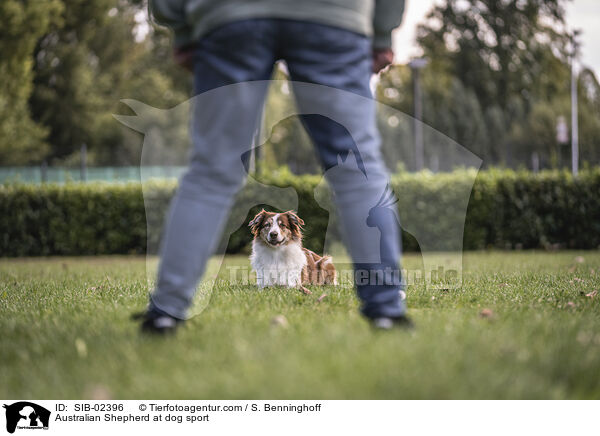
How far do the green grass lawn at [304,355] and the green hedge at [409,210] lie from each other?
24.5 ft

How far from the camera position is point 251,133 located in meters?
2.34

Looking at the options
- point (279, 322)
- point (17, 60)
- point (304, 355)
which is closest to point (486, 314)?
point (279, 322)

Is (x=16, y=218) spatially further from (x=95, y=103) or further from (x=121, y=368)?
(x=95, y=103)

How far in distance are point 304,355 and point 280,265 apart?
2421 millimetres

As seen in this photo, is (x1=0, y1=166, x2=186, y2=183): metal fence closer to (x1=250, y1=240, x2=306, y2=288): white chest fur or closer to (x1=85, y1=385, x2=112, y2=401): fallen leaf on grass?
(x1=250, y1=240, x2=306, y2=288): white chest fur

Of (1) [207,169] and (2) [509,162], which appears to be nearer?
(1) [207,169]

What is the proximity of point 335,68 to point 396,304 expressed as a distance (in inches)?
38.9

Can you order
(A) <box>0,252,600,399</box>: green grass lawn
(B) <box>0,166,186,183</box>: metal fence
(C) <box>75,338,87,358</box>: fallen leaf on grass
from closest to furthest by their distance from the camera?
(A) <box>0,252,600,399</box>: green grass lawn → (C) <box>75,338,87,358</box>: fallen leaf on grass → (B) <box>0,166,186,183</box>: metal fence

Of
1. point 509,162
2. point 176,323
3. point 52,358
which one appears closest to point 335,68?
point 176,323

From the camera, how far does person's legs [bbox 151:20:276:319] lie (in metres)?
2.27

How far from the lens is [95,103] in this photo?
2806 centimetres

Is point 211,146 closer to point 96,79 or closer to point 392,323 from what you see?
point 392,323
